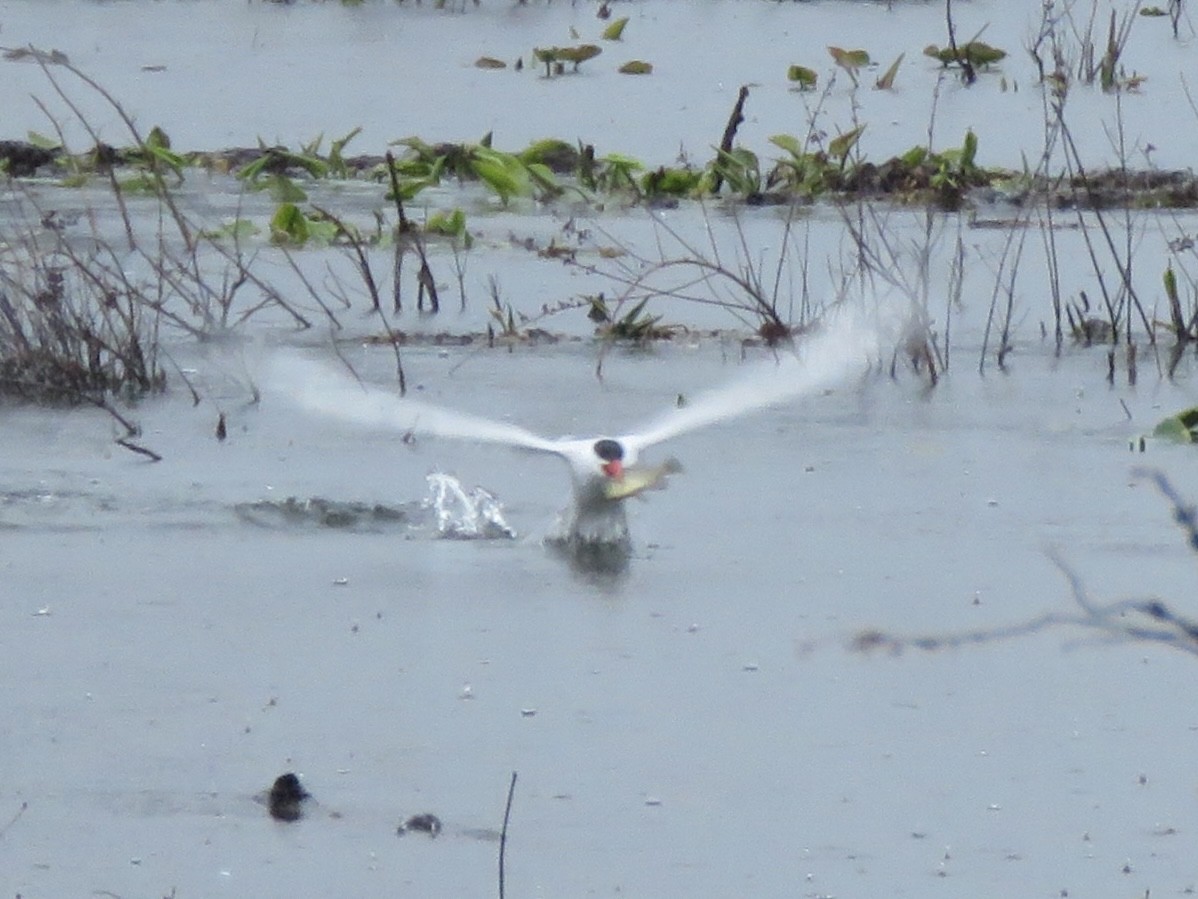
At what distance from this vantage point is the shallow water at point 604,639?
5.19 metres

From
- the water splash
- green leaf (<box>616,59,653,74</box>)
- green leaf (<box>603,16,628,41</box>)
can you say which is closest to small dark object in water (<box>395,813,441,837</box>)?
the water splash

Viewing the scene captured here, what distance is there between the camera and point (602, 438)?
302 inches

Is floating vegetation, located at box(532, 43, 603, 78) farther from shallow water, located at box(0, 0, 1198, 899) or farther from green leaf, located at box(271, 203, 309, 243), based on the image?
shallow water, located at box(0, 0, 1198, 899)

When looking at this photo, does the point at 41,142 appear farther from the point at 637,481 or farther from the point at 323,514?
the point at 637,481

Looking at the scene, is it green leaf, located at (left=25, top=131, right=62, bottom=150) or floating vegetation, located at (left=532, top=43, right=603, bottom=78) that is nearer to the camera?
green leaf, located at (left=25, top=131, right=62, bottom=150)

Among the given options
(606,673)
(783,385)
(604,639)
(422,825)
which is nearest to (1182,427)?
(783,385)

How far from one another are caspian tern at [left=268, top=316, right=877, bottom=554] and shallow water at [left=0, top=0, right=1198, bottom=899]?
16 cm

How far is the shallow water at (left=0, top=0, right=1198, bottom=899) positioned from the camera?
519cm

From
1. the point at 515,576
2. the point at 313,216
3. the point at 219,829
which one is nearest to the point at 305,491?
the point at 515,576

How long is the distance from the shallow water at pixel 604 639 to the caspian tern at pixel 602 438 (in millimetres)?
157

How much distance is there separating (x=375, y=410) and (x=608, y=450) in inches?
42.6

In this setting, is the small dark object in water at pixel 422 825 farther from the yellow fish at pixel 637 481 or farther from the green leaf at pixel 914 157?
the green leaf at pixel 914 157

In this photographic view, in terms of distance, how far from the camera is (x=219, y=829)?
5230 millimetres

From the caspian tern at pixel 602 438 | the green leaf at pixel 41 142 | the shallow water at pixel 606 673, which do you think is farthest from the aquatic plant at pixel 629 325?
the green leaf at pixel 41 142
